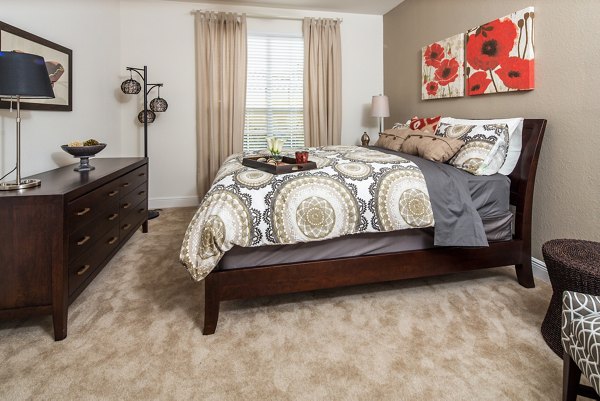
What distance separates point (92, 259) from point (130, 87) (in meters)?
2.49

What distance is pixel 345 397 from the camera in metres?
1.33

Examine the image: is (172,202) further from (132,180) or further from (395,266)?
(395,266)

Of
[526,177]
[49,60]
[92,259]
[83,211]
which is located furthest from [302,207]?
[49,60]

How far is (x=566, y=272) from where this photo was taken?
1537mm

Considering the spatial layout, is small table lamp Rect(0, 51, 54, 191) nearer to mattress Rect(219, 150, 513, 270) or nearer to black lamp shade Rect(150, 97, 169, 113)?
mattress Rect(219, 150, 513, 270)

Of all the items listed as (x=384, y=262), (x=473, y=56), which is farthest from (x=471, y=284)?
(x=473, y=56)

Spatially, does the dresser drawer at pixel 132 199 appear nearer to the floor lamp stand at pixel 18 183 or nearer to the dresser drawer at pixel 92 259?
the dresser drawer at pixel 92 259

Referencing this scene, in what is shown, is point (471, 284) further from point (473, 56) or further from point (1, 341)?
point (1, 341)

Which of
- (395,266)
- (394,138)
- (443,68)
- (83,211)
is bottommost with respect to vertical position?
(395,266)

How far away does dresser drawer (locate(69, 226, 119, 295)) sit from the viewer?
1.79 metres

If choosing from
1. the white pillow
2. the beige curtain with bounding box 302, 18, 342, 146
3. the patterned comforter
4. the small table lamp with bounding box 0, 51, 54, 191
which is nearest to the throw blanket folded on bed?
the patterned comforter

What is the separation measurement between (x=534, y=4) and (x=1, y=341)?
367cm

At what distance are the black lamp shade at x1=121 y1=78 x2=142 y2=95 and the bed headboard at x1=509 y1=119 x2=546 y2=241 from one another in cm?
368

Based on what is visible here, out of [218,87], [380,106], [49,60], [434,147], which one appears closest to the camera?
[434,147]
